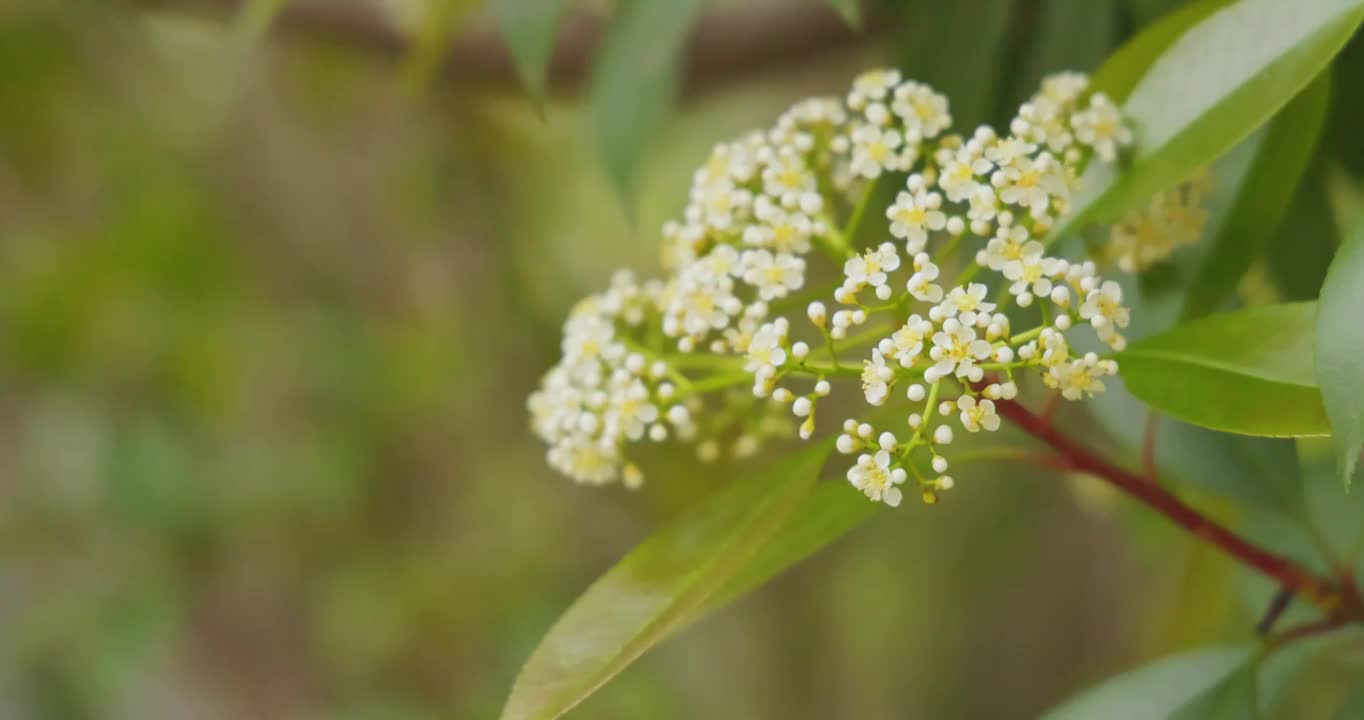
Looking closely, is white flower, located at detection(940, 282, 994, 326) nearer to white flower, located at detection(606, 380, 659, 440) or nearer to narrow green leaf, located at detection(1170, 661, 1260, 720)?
white flower, located at detection(606, 380, 659, 440)

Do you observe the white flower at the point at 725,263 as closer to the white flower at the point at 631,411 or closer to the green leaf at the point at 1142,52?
the white flower at the point at 631,411

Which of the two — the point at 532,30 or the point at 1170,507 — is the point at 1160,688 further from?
the point at 532,30

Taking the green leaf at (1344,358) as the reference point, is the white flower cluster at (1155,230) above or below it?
above

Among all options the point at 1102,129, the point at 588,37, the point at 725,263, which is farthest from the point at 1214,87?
the point at 588,37

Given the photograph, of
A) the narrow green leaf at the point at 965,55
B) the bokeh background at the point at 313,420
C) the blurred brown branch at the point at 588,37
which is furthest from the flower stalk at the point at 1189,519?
the bokeh background at the point at 313,420

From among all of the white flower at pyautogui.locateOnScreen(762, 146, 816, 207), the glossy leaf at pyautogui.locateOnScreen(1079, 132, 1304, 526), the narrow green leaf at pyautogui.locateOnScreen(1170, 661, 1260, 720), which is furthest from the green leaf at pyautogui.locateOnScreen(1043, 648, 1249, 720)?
the white flower at pyautogui.locateOnScreen(762, 146, 816, 207)

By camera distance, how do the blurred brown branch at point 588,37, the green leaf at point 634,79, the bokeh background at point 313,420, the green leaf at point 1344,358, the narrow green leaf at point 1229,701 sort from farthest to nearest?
the bokeh background at point 313,420, the blurred brown branch at point 588,37, the green leaf at point 634,79, the narrow green leaf at point 1229,701, the green leaf at point 1344,358
